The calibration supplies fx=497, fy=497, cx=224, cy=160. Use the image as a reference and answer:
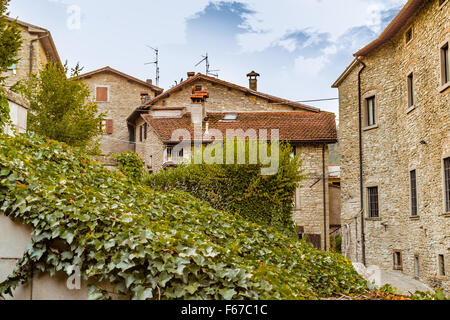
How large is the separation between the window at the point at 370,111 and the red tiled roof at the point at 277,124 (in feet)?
11.0

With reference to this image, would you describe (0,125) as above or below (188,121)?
below

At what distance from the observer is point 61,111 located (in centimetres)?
1823

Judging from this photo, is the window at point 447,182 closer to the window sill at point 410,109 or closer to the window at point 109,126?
the window sill at point 410,109

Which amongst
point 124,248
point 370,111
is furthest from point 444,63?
point 124,248

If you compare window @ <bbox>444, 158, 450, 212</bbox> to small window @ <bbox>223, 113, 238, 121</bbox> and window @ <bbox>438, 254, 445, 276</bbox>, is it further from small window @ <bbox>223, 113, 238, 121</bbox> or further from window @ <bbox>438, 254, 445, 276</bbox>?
small window @ <bbox>223, 113, 238, 121</bbox>

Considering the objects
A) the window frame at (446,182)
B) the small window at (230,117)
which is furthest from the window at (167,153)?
the window frame at (446,182)

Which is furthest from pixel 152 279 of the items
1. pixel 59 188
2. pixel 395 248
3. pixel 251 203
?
pixel 395 248

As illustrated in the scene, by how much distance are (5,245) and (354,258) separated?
17.7 m

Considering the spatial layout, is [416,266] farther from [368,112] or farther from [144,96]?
[144,96]

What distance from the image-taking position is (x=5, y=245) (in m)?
5.02

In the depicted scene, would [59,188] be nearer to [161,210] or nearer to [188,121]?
[161,210]

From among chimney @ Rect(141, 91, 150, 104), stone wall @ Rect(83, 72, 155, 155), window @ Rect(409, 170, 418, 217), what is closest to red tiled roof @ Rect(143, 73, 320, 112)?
chimney @ Rect(141, 91, 150, 104)

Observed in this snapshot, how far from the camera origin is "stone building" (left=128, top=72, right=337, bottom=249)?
2373 cm

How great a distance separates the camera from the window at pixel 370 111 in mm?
20312
